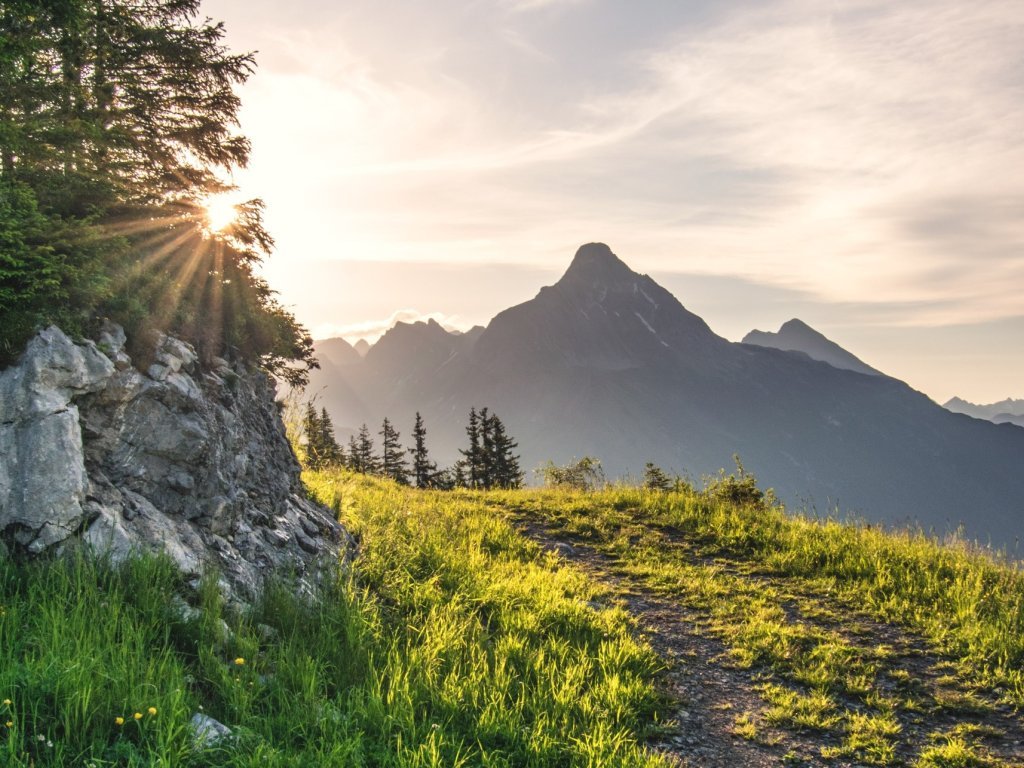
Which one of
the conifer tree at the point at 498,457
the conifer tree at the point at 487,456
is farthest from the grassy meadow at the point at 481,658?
the conifer tree at the point at 487,456

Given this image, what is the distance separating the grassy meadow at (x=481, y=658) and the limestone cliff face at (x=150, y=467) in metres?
0.48

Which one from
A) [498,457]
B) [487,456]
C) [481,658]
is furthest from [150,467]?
[498,457]

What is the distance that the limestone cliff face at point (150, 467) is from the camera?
15.9ft

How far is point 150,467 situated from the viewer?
6.18m

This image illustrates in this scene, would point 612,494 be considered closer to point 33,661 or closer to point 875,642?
point 875,642

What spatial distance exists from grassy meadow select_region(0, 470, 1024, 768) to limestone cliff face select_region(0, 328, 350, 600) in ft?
1.57

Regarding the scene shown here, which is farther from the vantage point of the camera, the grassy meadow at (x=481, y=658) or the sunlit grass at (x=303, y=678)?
the grassy meadow at (x=481, y=658)

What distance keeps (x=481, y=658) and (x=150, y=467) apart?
4.19m

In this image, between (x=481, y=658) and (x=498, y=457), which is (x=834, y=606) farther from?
(x=498, y=457)

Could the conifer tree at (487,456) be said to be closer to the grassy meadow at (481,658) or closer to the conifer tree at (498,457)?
the conifer tree at (498,457)

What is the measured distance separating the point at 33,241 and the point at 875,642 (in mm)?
11084

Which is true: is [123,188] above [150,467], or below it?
above

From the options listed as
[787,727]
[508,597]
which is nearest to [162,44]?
[508,597]

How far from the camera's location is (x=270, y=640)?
5574 millimetres
